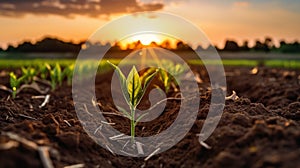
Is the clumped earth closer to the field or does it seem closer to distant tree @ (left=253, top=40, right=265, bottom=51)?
the field

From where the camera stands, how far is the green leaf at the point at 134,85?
400 cm

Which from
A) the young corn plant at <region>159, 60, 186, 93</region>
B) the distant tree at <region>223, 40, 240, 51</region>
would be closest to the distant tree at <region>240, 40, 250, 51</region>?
the distant tree at <region>223, 40, 240, 51</region>

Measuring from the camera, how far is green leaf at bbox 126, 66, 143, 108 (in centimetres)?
400

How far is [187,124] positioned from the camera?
4160 mm

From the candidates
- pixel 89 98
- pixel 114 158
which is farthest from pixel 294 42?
pixel 114 158

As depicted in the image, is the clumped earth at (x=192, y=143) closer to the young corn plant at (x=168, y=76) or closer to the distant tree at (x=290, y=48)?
the young corn plant at (x=168, y=76)

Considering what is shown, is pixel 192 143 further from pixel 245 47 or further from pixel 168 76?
pixel 245 47

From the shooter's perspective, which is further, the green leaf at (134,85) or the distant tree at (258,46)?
the distant tree at (258,46)

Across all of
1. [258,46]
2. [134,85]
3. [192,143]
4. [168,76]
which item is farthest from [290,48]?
[192,143]

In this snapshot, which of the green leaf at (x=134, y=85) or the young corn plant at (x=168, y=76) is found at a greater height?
the green leaf at (x=134, y=85)

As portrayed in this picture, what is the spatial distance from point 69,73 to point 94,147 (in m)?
5.61

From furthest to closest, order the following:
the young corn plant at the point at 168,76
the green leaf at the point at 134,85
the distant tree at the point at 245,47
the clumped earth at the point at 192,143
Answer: the distant tree at the point at 245,47
the young corn plant at the point at 168,76
the green leaf at the point at 134,85
the clumped earth at the point at 192,143

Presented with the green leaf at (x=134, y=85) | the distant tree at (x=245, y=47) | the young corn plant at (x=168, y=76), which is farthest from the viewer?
the distant tree at (x=245, y=47)

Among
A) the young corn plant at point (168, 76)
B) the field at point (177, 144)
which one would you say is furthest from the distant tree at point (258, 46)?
the field at point (177, 144)
